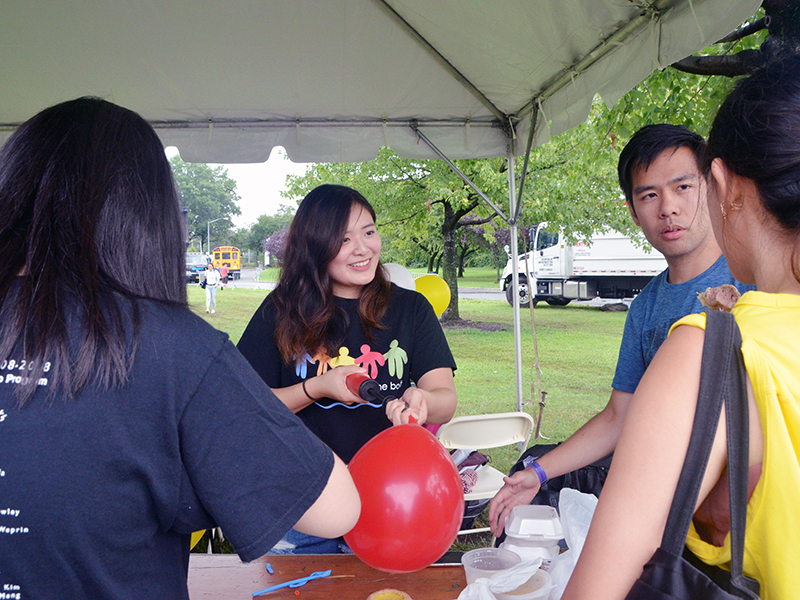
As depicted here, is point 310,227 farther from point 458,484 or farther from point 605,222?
point 605,222

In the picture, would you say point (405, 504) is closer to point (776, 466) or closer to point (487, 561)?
point (487, 561)

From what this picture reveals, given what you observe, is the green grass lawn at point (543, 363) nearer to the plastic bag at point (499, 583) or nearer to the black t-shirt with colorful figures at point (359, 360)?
the black t-shirt with colorful figures at point (359, 360)

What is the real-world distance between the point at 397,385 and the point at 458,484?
0.90m

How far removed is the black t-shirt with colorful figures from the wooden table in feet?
1.45

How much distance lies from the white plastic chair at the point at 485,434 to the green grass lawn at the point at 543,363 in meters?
0.57

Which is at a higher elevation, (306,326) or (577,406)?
(306,326)

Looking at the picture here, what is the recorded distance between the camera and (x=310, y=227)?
203cm

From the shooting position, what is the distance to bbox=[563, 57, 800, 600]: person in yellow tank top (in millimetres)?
667

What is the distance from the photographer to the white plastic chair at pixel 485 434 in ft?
10.4

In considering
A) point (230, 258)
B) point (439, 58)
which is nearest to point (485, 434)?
point (439, 58)

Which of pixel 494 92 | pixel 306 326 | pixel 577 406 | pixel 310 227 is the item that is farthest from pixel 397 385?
pixel 577 406

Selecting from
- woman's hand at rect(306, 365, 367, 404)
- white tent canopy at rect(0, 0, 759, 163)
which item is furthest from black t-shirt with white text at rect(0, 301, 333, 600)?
white tent canopy at rect(0, 0, 759, 163)

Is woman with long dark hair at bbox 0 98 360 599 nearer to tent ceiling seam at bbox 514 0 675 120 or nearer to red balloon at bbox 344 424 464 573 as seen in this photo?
red balloon at bbox 344 424 464 573

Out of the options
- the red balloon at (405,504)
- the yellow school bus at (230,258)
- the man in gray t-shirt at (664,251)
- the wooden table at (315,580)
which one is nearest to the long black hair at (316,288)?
the wooden table at (315,580)
